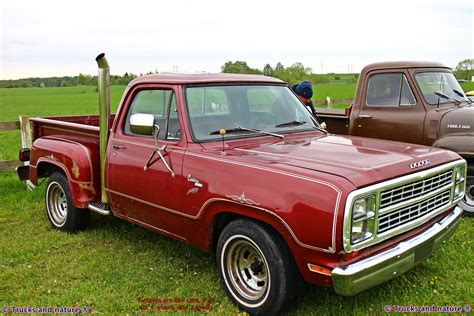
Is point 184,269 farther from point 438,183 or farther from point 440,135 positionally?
point 440,135

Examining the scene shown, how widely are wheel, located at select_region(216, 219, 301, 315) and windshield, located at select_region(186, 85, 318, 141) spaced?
39.7 inches

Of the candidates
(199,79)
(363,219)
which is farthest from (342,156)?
(199,79)

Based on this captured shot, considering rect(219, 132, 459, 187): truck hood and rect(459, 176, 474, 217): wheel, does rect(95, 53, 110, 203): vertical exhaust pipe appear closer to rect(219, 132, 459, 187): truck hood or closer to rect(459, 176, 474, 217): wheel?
rect(219, 132, 459, 187): truck hood

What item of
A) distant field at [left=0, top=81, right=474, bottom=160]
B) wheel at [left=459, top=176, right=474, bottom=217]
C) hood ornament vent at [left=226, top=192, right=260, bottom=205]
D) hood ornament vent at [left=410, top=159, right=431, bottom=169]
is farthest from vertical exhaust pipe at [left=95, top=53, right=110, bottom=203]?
distant field at [left=0, top=81, right=474, bottom=160]

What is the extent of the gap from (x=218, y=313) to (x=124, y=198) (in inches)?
63.5

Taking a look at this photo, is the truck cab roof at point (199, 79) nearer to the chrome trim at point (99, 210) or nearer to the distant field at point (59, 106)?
the chrome trim at point (99, 210)

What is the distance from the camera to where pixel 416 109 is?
6.54 meters

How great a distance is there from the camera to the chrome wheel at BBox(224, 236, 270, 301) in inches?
146

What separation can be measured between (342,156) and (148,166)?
1791mm

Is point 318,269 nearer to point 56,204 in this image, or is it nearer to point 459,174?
point 459,174

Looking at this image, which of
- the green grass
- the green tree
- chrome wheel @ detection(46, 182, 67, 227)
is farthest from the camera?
the green tree

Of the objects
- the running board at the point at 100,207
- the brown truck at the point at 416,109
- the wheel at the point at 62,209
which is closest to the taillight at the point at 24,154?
the wheel at the point at 62,209

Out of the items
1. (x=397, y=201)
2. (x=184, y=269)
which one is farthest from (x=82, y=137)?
(x=397, y=201)

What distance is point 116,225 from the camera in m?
6.23
